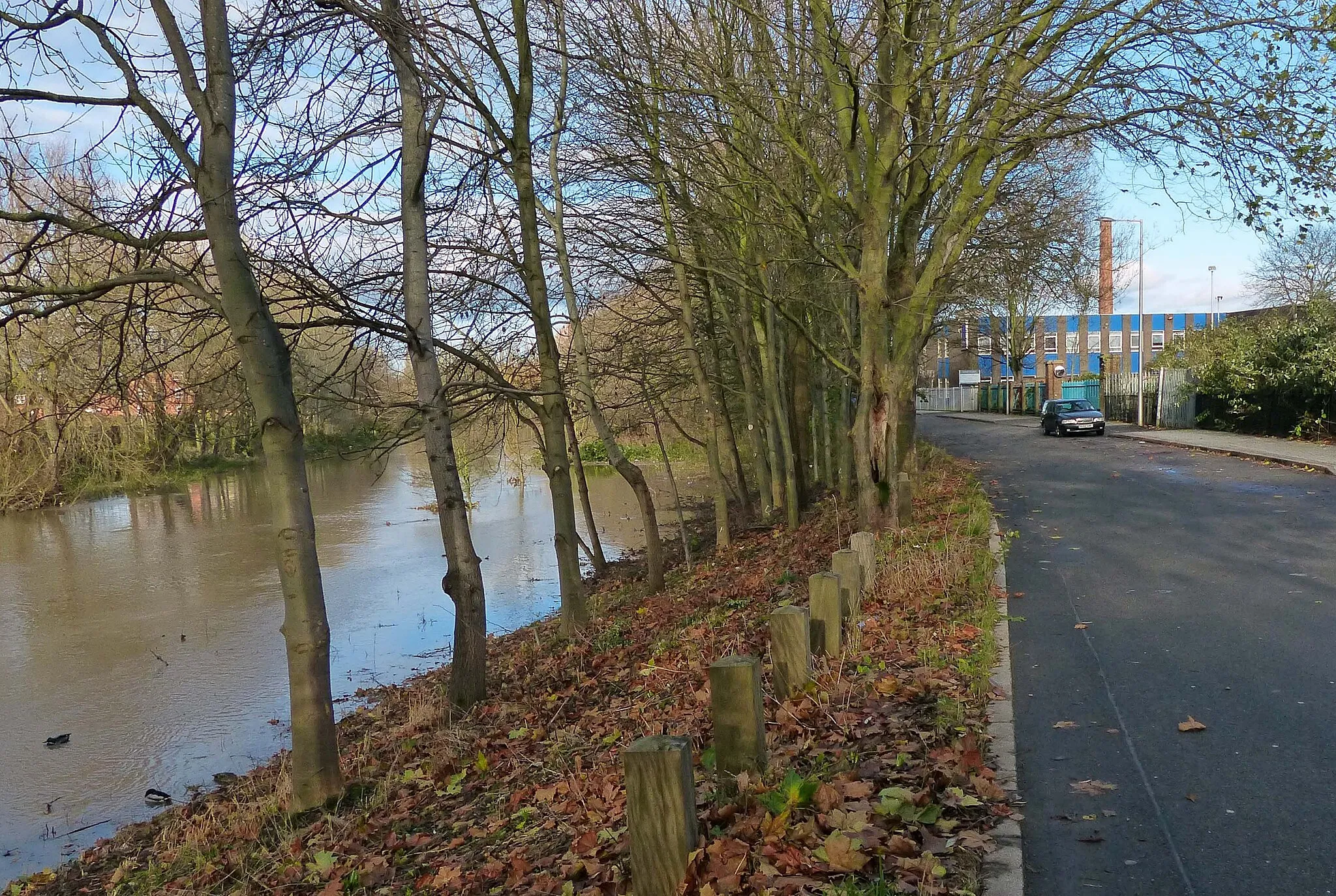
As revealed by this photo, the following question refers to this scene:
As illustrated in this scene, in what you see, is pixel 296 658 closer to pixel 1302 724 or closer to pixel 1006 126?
pixel 1302 724

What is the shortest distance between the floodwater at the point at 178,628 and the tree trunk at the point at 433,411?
1.76m

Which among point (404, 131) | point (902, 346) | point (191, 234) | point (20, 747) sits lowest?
point (20, 747)

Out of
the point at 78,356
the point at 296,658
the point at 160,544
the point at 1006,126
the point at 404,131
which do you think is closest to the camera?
the point at 296,658

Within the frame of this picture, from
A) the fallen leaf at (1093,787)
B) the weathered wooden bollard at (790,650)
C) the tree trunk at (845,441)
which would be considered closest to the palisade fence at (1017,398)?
the tree trunk at (845,441)

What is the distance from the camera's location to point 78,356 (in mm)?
8477

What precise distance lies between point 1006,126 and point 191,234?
8.94m

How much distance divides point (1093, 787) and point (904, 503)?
25.8 ft

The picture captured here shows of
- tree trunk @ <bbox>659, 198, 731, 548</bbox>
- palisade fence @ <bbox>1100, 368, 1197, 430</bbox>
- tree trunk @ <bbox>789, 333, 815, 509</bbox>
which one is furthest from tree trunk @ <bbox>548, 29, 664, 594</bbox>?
palisade fence @ <bbox>1100, 368, 1197, 430</bbox>

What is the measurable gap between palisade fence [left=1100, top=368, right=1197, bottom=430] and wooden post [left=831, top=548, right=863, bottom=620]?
94.7 feet

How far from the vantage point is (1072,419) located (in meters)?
32.8

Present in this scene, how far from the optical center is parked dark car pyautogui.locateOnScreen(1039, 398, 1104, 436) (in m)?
32.4

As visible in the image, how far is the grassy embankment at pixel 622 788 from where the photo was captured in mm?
3848

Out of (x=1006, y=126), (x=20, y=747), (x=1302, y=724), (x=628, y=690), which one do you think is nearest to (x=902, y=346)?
(x=1006, y=126)

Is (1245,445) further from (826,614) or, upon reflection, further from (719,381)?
(826,614)
